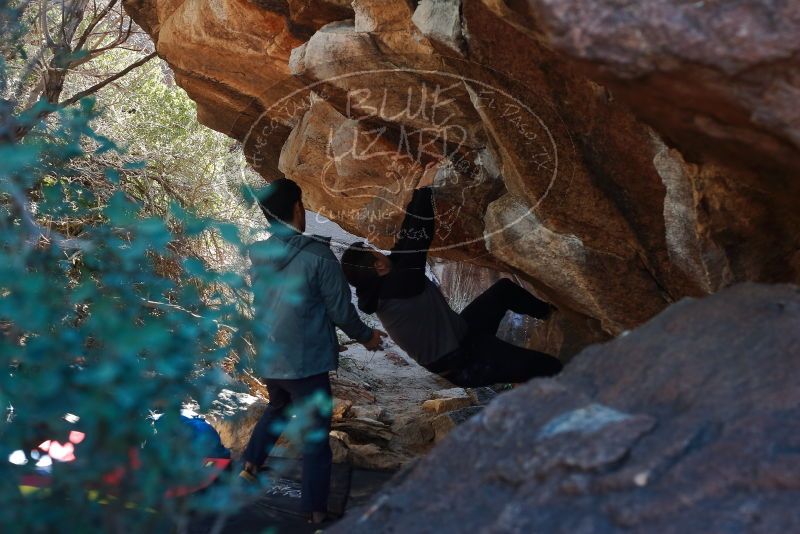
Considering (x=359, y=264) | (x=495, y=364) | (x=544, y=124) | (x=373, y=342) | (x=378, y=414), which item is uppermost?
(x=544, y=124)

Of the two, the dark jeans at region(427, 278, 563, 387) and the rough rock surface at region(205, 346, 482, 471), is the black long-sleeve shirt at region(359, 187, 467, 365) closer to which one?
the dark jeans at region(427, 278, 563, 387)

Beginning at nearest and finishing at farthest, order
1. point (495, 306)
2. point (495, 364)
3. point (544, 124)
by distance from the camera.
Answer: point (544, 124)
point (495, 364)
point (495, 306)

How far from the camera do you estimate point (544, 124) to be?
13.9ft

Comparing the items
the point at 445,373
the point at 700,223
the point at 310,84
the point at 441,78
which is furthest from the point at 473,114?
the point at 700,223

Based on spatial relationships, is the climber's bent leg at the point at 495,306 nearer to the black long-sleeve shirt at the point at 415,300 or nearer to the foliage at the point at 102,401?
the black long-sleeve shirt at the point at 415,300

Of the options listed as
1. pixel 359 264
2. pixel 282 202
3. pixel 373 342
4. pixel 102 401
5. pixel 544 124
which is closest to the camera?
pixel 102 401

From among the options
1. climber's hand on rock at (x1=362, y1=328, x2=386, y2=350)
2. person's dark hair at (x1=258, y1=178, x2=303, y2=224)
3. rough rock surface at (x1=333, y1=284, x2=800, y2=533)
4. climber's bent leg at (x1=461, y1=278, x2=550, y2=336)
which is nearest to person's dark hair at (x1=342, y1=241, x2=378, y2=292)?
climber's hand on rock at (x1=362, y1=328, x2=386, y2=350)

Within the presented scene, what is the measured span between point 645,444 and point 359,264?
8.88 ft

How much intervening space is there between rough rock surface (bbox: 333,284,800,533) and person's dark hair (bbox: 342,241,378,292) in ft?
7.26

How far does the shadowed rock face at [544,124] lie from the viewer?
81.0 inches

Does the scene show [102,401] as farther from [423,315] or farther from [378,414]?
[378,414]

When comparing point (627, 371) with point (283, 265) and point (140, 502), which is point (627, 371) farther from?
point (283, 265)

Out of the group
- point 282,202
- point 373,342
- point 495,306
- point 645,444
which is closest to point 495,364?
point 495,306

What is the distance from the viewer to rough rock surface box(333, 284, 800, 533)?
1.65 meters
